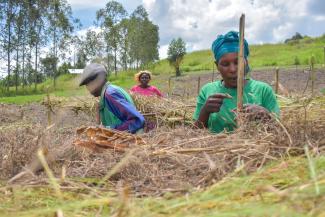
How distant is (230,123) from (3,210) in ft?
4.47

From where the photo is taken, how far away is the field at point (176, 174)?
1.07 meters

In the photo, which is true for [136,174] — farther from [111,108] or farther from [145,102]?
[145,102]

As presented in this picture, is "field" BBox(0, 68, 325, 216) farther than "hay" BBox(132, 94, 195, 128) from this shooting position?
No

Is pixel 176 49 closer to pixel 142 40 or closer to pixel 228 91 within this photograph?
pixel 142 40

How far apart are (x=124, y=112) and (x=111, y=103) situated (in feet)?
0.43

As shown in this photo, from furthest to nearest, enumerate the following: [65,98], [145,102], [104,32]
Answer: [104,32], [65,98], [145,102]

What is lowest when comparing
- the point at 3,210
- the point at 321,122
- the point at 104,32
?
the point at 3,210

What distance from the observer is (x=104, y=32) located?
1614 inches

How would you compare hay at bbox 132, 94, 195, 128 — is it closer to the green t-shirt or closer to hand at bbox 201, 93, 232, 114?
the green t-shirt

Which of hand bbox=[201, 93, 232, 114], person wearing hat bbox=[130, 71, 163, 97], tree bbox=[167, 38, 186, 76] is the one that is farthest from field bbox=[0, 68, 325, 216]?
tree bbox=[167, 38, 186, 76]

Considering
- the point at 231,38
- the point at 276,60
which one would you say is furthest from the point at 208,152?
the point at 276,60

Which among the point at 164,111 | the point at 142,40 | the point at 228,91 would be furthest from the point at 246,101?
the point at 142,40

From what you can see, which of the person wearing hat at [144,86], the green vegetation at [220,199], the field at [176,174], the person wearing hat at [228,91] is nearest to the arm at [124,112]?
the person wearing hat at [228,91]

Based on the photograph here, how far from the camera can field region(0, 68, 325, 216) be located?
1074 millimetres
